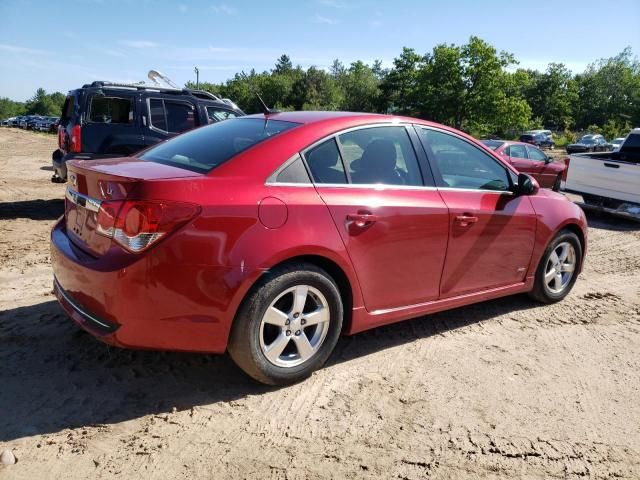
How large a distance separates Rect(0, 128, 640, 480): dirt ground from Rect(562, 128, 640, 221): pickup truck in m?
6.23

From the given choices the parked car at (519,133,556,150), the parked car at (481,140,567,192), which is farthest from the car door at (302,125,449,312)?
the parked car at (519,133,556,150)

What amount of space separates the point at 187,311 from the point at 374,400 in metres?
1.22

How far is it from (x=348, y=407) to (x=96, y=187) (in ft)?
6.21

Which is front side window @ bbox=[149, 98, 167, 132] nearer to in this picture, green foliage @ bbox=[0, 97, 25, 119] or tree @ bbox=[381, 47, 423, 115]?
tree @ bbox=[381, 47, 423, 115]

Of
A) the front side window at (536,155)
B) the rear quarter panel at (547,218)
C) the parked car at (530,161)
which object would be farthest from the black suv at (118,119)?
the front side window at (536,155)

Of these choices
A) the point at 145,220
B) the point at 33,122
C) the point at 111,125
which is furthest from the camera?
the point at 33,122

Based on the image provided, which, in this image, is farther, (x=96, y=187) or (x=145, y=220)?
(x=96, y=187)

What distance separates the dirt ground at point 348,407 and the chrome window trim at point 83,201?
3.26 feet

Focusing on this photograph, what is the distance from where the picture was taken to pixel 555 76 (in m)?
83.2

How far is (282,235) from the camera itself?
2914mm

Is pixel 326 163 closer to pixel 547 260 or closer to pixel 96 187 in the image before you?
pixel 96 187

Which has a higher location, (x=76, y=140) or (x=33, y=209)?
(x=76, y=140)

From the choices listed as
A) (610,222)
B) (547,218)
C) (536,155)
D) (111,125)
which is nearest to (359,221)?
(547,218)

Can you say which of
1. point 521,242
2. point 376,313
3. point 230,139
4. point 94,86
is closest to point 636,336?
point 521,242
